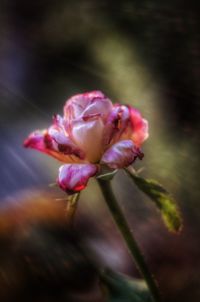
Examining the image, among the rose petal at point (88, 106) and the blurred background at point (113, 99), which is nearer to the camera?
the rose petal at point (88, 106)

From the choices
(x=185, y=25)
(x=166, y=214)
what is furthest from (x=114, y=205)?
(x=185, y=25)

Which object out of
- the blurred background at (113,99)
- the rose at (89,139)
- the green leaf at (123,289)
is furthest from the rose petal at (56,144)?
the blurred background at (113,99)

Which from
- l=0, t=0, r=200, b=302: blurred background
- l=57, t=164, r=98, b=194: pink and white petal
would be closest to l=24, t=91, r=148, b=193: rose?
l=57, t=164, r=98, b=194: pink and white petal

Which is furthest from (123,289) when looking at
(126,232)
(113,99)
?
(113,99)

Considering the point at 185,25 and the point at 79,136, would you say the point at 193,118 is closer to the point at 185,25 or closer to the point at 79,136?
the point at 185,25

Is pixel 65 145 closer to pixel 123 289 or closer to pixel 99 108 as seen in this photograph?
pixel 99 108

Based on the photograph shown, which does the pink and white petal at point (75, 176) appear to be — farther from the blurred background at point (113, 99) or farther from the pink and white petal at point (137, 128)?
the blurred background at point (113, 99)

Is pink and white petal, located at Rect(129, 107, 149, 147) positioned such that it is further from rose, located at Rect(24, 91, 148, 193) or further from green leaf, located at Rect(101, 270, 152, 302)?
green leaf, located at Rect(101, 270, 152, 302)
